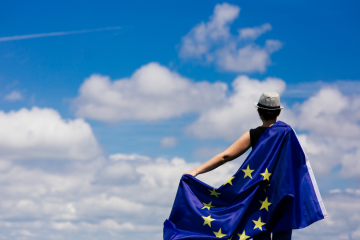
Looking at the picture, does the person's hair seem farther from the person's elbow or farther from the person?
the person's elbow

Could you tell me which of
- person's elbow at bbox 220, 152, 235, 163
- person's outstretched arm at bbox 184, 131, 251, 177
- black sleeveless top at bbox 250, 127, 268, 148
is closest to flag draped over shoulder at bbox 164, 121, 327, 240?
black sleeveless top at bbox 250, 127, 268, 148

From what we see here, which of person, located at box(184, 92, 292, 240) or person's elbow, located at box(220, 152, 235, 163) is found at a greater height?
person, located at box(184, 92, 292, 240)

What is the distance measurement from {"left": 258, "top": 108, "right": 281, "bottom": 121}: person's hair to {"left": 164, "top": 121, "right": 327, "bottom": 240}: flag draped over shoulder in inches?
6.3

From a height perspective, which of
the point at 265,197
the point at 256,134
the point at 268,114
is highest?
the point at 268,114

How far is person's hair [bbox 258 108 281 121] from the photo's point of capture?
23.5ft

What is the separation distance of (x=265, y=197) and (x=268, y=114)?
4.71 feet

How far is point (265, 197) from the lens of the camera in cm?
708

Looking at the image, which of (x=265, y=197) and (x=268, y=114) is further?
(x=268, y=114)

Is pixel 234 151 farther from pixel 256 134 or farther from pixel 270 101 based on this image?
pixel 270 101

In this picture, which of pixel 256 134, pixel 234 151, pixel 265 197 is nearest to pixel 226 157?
pixel 234 151

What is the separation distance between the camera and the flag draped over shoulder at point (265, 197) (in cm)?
688

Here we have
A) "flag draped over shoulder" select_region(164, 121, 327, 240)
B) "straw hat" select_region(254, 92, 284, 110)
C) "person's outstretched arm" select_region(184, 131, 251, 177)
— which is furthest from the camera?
"person's outstretched arm" select_region(184, 131, 251, 177)

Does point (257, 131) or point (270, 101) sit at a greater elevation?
point (270, 101)

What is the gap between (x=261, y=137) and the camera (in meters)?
7.20
